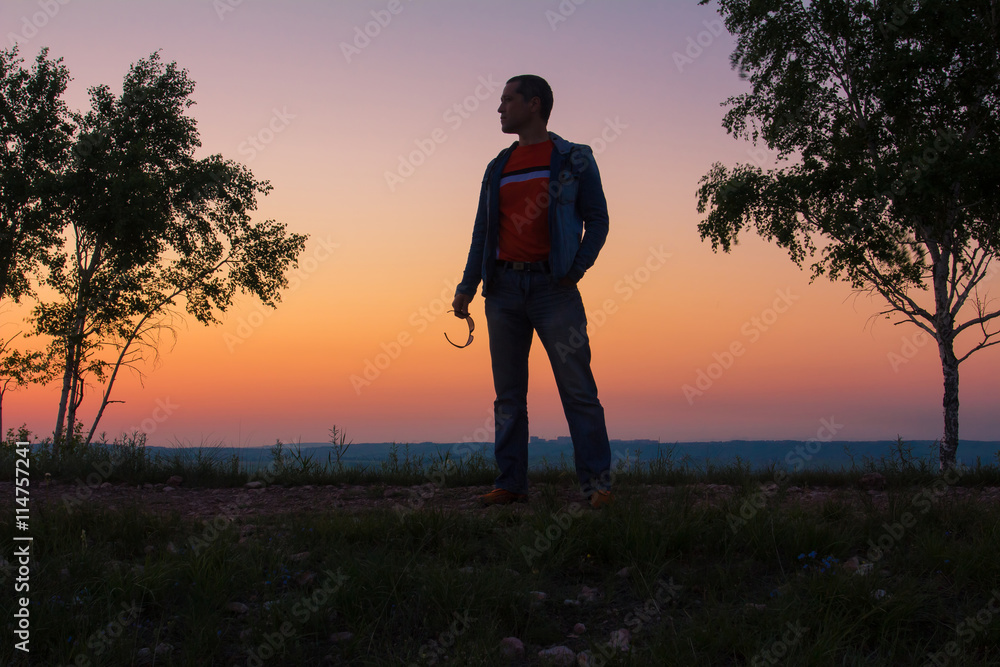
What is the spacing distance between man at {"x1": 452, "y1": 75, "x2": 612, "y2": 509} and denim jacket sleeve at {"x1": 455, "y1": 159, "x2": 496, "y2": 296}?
0.01 m

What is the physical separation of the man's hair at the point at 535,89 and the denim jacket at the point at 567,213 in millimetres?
217

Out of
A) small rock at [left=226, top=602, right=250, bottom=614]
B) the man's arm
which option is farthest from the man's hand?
small rock at [left=226, top=602, right=250, bottom=614]

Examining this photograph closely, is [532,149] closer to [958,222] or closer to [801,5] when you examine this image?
[958,222]

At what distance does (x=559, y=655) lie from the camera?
2.93 metres

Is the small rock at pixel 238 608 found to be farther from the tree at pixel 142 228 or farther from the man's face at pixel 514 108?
the tree at pixel 142 228

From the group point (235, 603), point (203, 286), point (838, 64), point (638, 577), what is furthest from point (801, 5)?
point (203, 286)

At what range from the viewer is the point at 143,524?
4336 mm

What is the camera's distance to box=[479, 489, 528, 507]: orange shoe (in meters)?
5.09

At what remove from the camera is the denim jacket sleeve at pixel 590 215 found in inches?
194

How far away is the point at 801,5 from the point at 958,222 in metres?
6.18

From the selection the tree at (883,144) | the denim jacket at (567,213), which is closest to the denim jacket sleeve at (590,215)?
the denim jacket at (567,213)

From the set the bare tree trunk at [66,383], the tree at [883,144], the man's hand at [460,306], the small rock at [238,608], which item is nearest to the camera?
the small rock at [238,608]

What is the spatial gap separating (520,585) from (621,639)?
1.82 feet

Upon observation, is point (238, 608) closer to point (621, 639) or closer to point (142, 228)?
point (621, 639)
